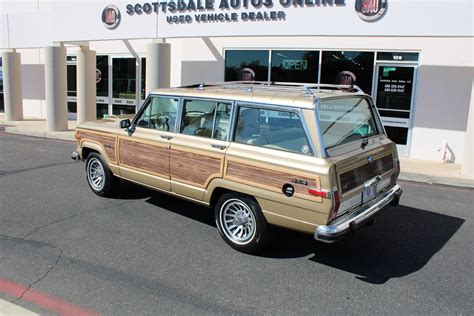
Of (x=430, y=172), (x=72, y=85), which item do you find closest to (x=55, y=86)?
(x=72, y=85)

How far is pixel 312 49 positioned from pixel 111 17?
6165 millimetres

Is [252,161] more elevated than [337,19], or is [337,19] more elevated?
[337,19]

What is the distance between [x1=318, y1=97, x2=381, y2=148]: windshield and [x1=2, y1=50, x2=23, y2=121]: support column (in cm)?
1559

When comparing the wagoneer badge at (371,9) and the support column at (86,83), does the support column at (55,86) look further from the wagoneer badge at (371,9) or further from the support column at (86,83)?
the wagoneer badge at (371,9)

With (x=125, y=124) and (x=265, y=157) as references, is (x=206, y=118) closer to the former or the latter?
(x=265, y=157)

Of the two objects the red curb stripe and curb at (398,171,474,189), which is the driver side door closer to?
the red curb stripe

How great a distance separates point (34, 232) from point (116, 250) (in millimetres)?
1249

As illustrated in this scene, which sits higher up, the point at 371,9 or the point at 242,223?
the point at 371,9

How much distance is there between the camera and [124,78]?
16.2 metres

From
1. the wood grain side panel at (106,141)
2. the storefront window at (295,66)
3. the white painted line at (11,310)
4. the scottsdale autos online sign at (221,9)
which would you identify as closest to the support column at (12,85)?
the scottsdale autos online sign at (221,9)

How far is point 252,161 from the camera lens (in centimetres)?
454

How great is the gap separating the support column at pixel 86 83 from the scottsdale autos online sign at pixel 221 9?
3.03 m

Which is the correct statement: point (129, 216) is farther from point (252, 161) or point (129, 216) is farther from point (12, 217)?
point (252, 161)

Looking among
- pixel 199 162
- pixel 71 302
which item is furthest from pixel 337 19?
pixel 71 302
